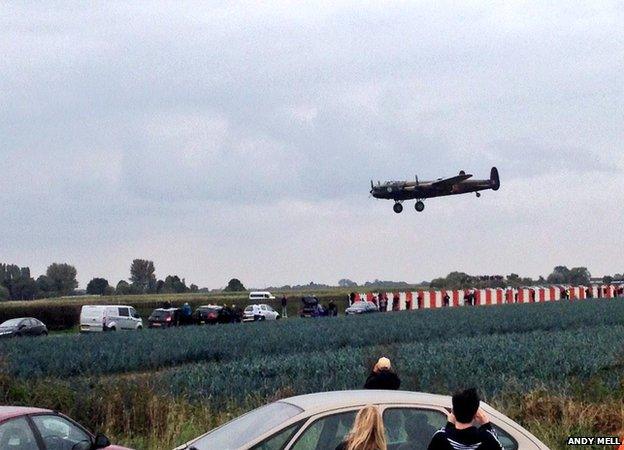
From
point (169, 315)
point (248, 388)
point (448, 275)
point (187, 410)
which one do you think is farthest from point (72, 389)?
point (448, 275)

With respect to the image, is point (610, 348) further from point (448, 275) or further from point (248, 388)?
point (448, 275)

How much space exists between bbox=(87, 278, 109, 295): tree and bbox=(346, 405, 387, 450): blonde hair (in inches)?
5746

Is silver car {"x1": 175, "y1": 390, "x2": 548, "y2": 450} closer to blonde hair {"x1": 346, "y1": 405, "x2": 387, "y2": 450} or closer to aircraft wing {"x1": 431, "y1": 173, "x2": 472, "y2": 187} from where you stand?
blonde hair {"x1": 346, "y1": 405, "x2": 387, "y2": 450}

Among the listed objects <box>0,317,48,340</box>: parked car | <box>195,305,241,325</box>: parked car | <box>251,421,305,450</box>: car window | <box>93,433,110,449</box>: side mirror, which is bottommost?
<box>93,433,110,449</box>: side mirror

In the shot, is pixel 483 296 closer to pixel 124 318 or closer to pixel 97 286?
pixel 124 318

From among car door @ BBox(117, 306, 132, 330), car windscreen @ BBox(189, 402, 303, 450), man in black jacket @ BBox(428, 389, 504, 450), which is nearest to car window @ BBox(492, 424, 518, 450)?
man in black jacket @ BBox(428, 389, 504, 450)

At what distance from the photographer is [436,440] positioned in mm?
7254

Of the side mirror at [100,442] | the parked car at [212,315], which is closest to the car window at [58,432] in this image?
the side mirror at [100,442]

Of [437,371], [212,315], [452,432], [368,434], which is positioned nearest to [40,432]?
[368,434]

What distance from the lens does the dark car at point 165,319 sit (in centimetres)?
5503

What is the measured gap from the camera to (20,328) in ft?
164

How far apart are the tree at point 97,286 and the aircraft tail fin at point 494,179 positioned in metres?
111

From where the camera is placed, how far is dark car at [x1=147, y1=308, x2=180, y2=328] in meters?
55.0

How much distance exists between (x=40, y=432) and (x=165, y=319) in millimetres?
45859
